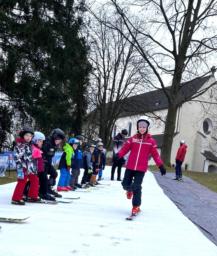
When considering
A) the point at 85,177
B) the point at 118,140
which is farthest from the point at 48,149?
the point at 118,140

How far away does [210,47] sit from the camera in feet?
111

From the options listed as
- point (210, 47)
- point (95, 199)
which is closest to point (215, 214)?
point (95, 199)

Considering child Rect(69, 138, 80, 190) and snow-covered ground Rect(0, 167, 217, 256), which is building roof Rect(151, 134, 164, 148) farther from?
snow-covered ground Rect(0, 167, 217, 256)

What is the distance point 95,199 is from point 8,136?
13.2 meters

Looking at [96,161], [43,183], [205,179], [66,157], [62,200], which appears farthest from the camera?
[205,179]

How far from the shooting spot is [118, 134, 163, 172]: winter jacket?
8.61 meters

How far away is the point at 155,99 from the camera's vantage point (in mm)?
77812

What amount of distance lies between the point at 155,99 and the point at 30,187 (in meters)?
69.4

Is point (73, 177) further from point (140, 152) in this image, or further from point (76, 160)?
point (140, 152)

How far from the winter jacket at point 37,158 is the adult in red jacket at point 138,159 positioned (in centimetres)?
158

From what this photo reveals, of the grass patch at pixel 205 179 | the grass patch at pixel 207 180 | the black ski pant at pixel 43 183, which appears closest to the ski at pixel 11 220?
the black ski pant at pixel 43 183

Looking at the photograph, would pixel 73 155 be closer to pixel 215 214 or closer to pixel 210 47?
pixel 215 214

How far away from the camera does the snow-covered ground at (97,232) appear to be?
5.45 metres

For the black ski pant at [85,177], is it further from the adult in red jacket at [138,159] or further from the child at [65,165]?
the adult in red jacket at [138,159]
